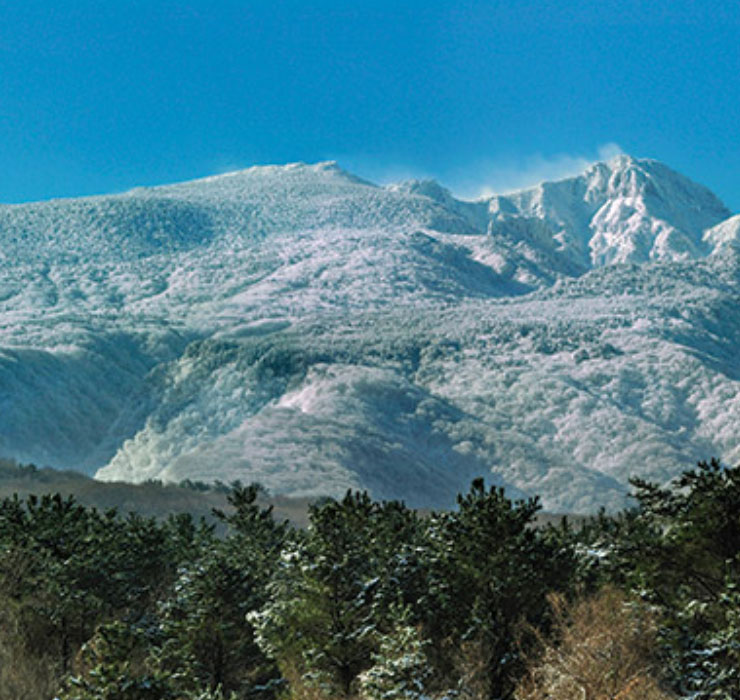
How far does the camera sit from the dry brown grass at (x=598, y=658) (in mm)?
13203

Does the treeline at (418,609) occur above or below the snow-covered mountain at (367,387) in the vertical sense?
below

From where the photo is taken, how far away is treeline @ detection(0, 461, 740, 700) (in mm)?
15954

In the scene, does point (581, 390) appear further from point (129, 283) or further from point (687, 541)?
point (687, 541)

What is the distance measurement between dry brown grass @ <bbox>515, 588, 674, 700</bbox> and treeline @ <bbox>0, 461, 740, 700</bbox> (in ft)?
0.20

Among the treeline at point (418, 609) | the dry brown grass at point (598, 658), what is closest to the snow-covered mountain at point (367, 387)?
the treeline at point (418, 609)

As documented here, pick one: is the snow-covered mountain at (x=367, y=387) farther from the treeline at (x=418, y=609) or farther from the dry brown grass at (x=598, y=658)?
the dry brown grass at (x=598, y=658)

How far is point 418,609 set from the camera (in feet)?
72.0

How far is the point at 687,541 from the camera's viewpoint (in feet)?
55.2

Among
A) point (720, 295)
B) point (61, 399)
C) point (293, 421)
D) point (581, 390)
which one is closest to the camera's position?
point (293, 421)

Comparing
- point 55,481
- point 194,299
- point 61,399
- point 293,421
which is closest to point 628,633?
point 55,481

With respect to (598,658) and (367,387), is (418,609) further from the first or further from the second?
(367,387)

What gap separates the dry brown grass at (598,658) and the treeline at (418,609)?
0.06m

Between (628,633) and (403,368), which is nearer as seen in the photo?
(628,633)

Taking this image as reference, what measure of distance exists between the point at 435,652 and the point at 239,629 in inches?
205
